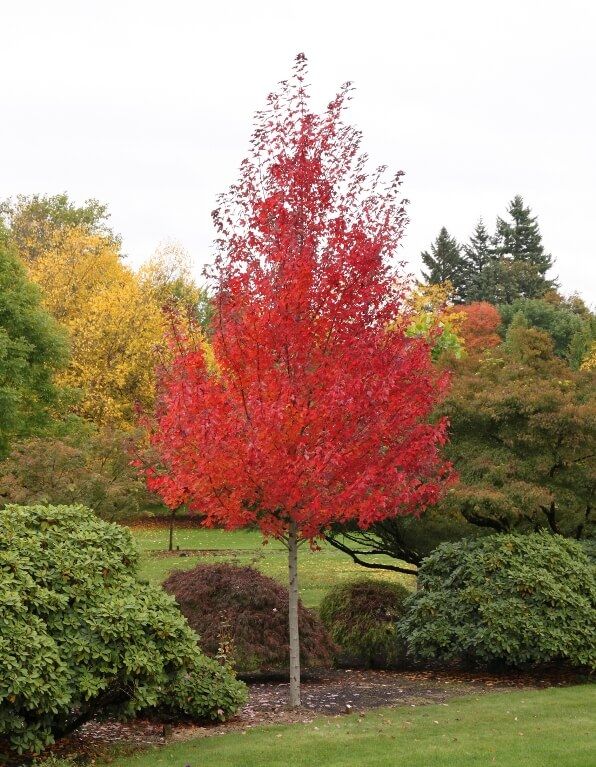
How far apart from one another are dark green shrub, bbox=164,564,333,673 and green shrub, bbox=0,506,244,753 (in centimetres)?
209

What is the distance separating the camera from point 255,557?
19.0 m

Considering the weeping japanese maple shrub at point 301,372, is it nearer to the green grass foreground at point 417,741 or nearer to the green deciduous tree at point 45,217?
the green grass foreground at point 417,741

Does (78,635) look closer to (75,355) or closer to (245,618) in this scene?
(245,618)

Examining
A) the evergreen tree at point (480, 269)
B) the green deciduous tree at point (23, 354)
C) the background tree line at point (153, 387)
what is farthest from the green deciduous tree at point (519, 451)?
the evergreen tree at point (480, 269)

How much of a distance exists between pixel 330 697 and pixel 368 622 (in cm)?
215

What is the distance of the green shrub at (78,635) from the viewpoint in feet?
23.3

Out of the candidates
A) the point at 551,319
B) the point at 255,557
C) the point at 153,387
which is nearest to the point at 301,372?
the point at 255,557

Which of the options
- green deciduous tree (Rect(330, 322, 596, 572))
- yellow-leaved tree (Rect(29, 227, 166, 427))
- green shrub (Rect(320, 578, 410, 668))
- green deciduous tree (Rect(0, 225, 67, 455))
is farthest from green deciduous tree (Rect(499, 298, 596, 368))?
green shrub (Rect(320, 578, 410, 668))

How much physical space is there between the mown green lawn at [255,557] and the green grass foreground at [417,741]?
257 inches

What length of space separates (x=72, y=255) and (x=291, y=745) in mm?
33143

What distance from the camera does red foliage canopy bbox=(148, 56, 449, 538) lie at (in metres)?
8.93

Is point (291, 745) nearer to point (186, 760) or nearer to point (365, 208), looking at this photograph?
point (186, 760)

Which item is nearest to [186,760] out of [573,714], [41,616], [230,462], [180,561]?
[41,616]

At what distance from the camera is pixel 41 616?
7.55 metres
